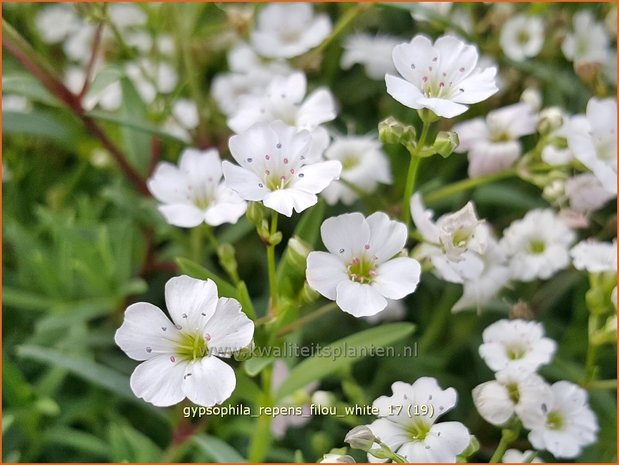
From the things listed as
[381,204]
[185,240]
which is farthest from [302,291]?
[185,240]

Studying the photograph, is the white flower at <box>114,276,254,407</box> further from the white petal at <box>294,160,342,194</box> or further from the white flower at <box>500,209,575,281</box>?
the white flower at <box>500,209,575,281</box>

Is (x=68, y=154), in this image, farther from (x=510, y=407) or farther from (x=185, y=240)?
(x=510, y=407)

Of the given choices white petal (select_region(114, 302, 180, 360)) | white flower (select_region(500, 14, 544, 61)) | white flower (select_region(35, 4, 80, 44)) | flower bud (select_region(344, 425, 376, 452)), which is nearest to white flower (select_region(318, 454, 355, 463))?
flower bud (select_region(344, 425, 376, 452))

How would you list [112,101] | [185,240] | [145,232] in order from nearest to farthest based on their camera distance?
[185,240]
[145,232]
[112,101]

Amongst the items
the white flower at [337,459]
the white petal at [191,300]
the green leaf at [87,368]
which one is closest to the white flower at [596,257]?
the white flower at [337,459]

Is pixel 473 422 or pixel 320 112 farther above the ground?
pixel 320 112

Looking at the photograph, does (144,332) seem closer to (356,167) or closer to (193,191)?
(193,191)
